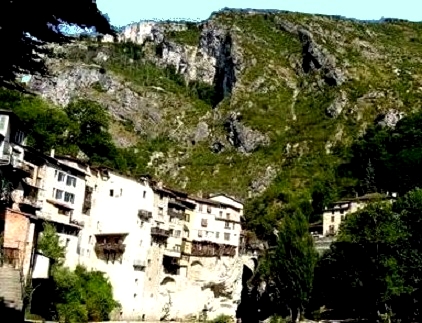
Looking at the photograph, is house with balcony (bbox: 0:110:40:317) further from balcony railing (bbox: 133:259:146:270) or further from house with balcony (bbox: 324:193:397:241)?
house with balcony (bbox: 324:193:397:241)

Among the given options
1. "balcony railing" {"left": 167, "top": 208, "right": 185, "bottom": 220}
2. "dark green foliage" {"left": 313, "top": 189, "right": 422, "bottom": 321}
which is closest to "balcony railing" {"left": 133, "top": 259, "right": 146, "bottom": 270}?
"balcony railing" {"left": 167, "top": 208, "right": 185, "bottom": 220}

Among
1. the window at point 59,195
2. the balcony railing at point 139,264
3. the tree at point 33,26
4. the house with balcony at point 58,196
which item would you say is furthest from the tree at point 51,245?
the tree at point 33,26

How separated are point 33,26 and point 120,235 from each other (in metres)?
68.4

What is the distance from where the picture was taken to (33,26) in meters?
12.7

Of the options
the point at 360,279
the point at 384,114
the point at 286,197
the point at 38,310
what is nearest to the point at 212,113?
the point at 384,114

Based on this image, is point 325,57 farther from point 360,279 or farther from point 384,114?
point 360,279

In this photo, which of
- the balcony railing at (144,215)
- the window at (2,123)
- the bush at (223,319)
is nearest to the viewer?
the window at (2,123)

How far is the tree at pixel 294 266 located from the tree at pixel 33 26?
7106 cm

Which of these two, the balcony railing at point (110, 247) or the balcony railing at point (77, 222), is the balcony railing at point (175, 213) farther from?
→ the balcony railing at point (77, 222)

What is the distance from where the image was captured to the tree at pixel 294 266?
81.2m

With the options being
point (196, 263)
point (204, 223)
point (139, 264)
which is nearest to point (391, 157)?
point (204, 223)

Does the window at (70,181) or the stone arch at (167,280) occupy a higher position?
the window at (70,181)

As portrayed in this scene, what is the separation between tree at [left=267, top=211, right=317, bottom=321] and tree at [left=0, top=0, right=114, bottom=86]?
233 ft

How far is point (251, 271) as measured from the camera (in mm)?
105125
